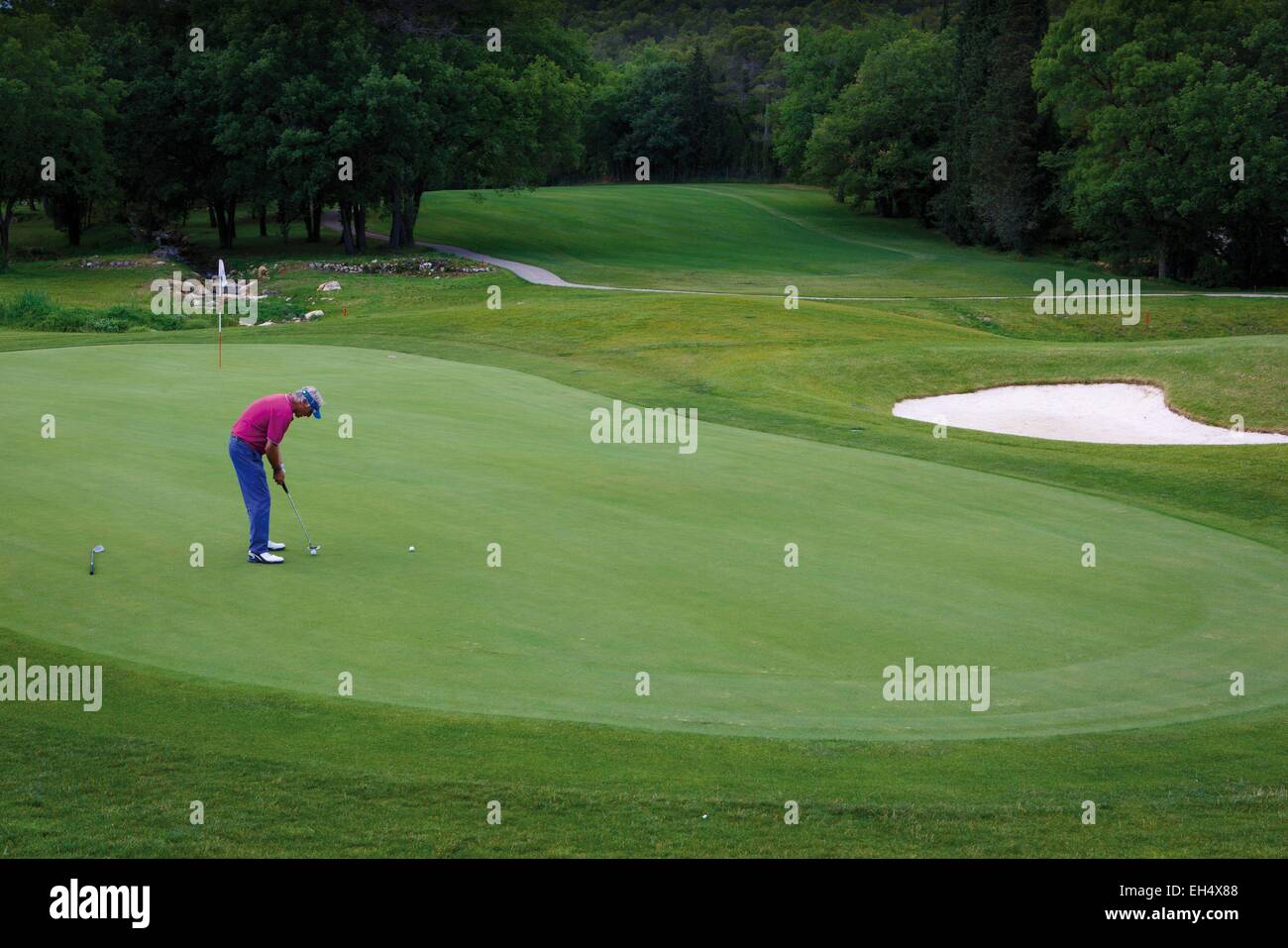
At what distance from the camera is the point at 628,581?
464 inches

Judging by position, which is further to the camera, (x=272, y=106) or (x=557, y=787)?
(x=272, y=106)

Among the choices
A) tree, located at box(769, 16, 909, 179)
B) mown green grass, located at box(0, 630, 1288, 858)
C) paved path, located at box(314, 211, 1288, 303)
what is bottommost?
mown green grass, located at box(0, 630, 1288, 858)

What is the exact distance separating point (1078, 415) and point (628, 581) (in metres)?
17.8

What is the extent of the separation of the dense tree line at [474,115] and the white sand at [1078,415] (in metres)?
36.7

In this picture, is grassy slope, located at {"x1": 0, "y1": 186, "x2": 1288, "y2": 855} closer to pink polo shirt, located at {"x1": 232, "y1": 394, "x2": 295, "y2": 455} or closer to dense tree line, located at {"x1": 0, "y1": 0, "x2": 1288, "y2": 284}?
pink polo shirt, located at {"x1": 232, "y1": 394, "x2": 295, "y2": 455}

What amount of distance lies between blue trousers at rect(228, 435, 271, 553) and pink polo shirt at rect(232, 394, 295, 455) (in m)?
0.08

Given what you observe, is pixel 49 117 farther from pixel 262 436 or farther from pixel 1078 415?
pixel 262 436

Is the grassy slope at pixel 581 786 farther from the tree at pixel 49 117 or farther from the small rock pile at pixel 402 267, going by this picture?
the tree at pixel 49 117

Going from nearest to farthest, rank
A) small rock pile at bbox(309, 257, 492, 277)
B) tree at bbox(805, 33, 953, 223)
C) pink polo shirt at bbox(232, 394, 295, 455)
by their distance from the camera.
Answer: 1. pink polo shirt at bbox(232, 394, 295, 455)
2. small rock pile at bbox(309, 257, 492, 277)
3. tree at bbox(805, 33, 953, 223)

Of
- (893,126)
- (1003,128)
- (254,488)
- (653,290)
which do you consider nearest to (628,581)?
(254,488)

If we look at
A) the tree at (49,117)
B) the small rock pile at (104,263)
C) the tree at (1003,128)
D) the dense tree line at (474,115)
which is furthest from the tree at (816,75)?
the small rock pile at (104,263)

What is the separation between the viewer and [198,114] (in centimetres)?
6212

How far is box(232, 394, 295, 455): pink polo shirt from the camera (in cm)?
1270

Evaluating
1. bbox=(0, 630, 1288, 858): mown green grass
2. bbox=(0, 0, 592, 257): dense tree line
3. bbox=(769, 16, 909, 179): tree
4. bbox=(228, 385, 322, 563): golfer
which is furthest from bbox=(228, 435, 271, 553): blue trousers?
bbox=(769, 16, 909, 179): tree
